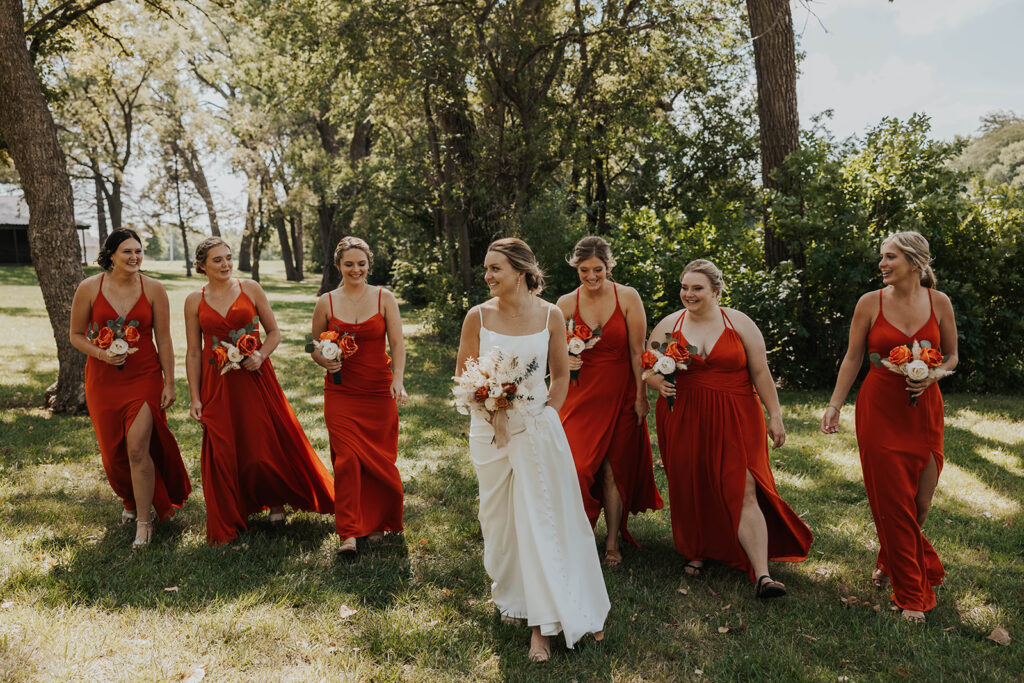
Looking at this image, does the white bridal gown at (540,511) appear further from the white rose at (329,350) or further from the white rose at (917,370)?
the white rose at (917,370)

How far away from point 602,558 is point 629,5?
13.3 m

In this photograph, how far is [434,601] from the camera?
4926mm

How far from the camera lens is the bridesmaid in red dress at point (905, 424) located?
4.73m

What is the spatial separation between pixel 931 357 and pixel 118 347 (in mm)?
6043

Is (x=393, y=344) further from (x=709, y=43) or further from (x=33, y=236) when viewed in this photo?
(x=709, y=43)

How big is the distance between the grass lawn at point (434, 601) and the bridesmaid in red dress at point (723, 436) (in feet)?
1.17

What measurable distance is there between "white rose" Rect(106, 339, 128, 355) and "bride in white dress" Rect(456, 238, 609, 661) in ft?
9.90

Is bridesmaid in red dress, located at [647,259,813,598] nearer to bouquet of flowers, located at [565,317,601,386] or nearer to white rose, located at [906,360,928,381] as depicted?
bouquet of flowers, located at [565,317,601,386]

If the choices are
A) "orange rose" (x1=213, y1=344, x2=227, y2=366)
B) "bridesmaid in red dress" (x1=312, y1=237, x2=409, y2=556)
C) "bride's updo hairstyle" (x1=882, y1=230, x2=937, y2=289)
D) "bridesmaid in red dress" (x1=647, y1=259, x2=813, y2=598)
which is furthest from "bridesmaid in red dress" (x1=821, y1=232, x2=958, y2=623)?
"orange rose" (x1=213, y1=344, x2=227, y2=366)

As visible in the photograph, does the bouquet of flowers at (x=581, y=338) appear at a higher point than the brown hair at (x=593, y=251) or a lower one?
lower

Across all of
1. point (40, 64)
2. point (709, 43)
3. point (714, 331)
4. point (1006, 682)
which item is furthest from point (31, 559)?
point (709, 43)

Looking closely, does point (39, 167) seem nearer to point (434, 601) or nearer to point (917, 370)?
point (434, 601)

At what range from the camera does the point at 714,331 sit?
17.0 feet

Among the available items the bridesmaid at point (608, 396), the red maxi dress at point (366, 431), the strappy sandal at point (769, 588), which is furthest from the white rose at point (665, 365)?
the red maxi dress at point (366, 431)
